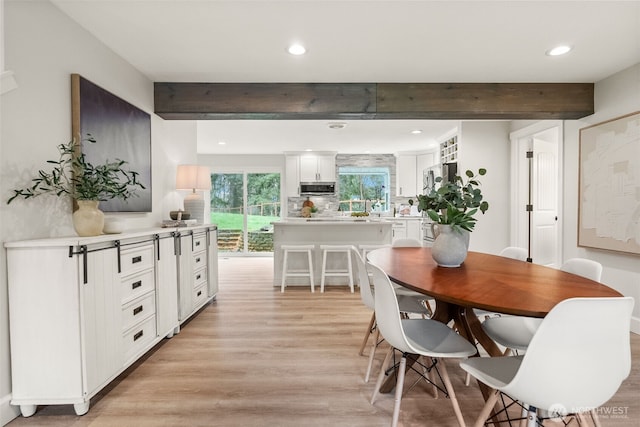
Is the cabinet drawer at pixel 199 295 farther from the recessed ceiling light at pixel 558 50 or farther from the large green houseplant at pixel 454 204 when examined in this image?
the recessed ceiling light at pixel 558 50

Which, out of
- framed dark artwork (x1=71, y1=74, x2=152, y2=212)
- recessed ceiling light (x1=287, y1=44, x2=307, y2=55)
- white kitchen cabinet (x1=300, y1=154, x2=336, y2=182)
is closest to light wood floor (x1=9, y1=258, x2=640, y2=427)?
framed dark artwork (x1=71, y1=74, x2=152, y2=212)

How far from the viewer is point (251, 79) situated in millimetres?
3148

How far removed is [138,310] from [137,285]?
18cm

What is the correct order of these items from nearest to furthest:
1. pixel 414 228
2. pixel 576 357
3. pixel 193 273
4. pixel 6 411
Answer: pixel 576 357, pixel 6 411, pixel 193 273, pixel 414 228

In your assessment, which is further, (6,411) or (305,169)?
(305,169)

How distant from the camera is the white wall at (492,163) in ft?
15.1

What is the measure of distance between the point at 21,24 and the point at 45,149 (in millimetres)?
664

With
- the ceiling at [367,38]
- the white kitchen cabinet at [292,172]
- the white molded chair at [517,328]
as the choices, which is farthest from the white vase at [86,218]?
the white kitchen cabinet at [292,172]

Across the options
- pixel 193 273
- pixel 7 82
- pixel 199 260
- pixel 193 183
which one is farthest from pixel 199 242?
pixel 7 82

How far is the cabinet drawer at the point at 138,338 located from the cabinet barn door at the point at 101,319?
0.06 meters

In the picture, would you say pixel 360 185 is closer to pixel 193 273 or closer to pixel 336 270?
pixel 336 270

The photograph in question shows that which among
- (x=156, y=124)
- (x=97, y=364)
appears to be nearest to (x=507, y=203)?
(x=156, y=124)

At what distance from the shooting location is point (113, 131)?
8.12 feet

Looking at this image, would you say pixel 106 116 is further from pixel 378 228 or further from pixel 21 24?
pixel 378 228
